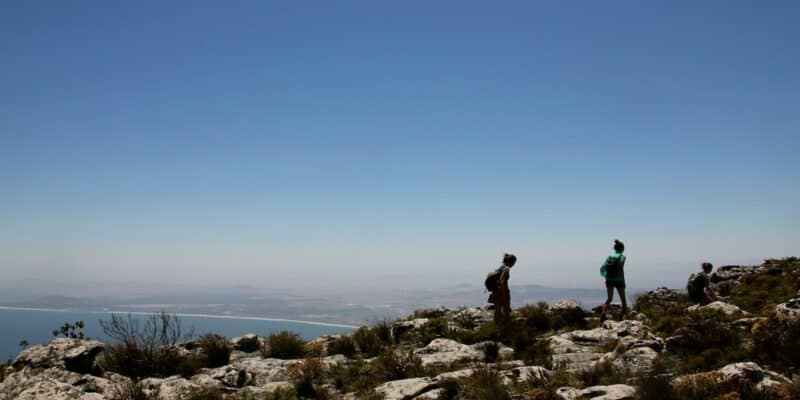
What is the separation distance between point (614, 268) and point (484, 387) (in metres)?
10.1

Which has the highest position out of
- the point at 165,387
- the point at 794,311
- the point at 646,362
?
the point at 794,311

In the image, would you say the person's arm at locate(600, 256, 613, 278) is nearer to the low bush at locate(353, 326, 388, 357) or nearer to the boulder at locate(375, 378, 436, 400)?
the low bush at locate(353, 326, 388, 357)

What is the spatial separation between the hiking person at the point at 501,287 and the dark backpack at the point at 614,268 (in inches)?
158

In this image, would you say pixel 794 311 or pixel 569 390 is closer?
A: pixel 569 390

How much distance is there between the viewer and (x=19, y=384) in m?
8.84

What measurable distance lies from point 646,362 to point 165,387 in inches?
395

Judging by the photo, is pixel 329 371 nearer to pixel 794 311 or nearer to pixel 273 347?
pixel 273 347

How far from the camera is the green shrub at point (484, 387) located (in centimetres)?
745

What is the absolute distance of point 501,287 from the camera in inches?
564

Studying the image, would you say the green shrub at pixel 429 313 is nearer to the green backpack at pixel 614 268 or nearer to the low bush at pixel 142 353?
the green backpack at pixel 614 268

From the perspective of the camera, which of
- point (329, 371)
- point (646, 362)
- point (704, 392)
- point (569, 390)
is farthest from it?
point (329, 371)

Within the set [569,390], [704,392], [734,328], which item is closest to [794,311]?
[734,328]

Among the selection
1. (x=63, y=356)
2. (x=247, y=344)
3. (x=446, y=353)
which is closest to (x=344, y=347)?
(x=446, y=353)

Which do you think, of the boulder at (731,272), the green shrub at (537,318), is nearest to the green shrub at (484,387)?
the green shrub at (537,318)
